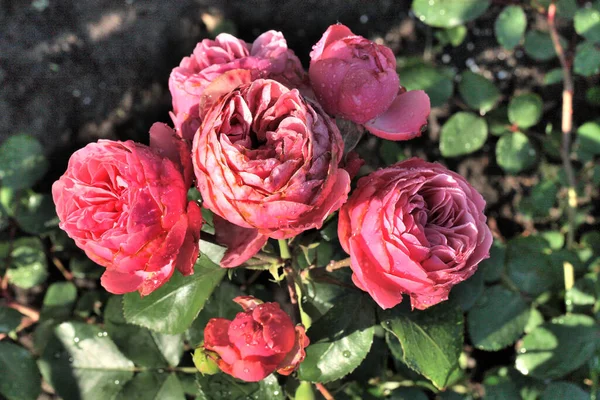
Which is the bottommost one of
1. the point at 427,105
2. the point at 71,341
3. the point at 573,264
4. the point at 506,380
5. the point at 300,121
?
the point at 506,380

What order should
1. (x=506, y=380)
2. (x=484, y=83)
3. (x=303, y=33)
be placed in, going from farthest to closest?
1. (x=303, y=33)
2. (x=484, y=83)
3. (x=506, y=380)

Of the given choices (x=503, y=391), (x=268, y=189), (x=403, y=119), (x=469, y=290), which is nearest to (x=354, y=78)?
(x=403, y=119)

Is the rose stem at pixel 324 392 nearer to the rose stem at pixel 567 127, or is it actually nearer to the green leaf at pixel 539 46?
the rose stem at pixel 567 127

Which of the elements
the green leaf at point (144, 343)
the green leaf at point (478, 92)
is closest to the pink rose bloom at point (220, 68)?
the green leaf at point (144, 343)

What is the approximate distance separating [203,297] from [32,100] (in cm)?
117

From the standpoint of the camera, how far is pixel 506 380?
1.36m

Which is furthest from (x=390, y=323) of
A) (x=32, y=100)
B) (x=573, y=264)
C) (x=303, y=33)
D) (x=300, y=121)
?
(x=32, y=100)

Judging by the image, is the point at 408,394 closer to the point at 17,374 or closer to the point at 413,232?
the point at 413,232

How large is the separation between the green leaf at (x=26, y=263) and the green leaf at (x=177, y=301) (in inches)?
23.8

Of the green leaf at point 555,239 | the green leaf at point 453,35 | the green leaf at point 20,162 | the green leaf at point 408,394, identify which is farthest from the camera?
the green leaf at point 453,35

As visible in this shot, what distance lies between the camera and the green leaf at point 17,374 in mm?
1194

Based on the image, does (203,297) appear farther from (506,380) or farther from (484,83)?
(484,83)

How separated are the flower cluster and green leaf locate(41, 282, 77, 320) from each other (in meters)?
0.79

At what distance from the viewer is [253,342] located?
2.53ft
